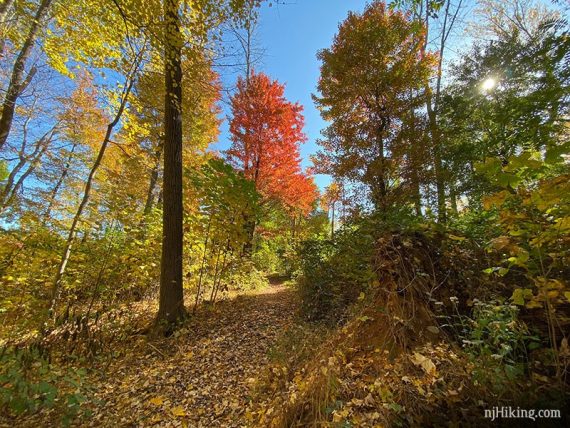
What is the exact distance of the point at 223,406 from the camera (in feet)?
8.43

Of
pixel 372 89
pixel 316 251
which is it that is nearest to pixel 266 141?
pixel 372 89

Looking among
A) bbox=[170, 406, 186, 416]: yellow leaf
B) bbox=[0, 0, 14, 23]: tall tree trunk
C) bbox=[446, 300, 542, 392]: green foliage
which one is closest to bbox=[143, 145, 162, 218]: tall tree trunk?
bbox=[0, 0, 14, 23]: tall tree trunk

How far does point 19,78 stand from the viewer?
5.55m

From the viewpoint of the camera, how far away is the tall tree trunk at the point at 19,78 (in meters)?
5.18

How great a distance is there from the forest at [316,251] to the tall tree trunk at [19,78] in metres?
0.04

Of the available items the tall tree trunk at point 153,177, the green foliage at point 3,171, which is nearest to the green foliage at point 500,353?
the tall tree trunk at point 153,177

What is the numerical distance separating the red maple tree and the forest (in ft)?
6.01

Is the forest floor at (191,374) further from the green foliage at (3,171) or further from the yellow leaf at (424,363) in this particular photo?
the green foliage at (3,171)

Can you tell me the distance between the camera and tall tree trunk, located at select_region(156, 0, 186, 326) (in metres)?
4.22

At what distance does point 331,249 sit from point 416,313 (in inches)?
109

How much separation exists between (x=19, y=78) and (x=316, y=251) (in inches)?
300

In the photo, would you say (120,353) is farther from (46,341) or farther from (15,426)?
(15,426)

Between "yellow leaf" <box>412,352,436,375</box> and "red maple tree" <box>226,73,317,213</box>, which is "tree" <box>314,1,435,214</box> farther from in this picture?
"yellow leaf" <box>412,352,436,375</box>

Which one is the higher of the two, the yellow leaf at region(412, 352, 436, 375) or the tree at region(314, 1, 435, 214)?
the tree at region(314, 1, 435, 214)
